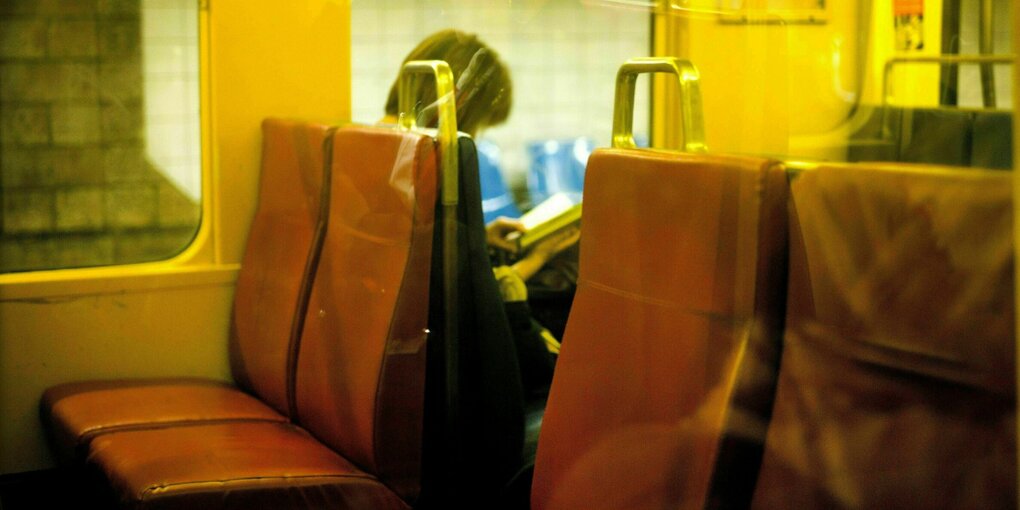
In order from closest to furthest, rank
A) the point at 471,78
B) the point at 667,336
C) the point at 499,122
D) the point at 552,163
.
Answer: the point at 667,336, the point at 471,78, the point at 499,122, the point at 552,163

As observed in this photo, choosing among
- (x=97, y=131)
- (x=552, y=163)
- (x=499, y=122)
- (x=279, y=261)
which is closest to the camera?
(x=499, y=122)

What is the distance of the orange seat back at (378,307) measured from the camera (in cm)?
232

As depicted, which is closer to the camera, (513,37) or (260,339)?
(260,339)

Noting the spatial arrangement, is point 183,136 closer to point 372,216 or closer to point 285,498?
point 372,216

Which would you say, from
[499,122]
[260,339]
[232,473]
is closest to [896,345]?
[232,473]

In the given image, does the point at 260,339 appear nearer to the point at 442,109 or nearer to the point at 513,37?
the point at 442,109

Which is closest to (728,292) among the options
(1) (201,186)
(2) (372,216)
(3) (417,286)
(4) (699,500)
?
(4) (699,500)

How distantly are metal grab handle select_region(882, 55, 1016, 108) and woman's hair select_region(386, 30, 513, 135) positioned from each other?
96cm

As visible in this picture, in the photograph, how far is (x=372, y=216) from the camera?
2471 mm

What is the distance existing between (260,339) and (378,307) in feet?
2.35

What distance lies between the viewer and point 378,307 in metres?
2.38

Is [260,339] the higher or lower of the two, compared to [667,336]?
lower

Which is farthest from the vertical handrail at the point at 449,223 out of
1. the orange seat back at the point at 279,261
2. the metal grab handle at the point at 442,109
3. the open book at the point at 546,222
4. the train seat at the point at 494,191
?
the open book at the point at 546,222

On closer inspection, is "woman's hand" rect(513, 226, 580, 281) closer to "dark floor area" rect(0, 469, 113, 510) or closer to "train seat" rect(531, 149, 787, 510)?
"train seat" rect(531, 149, 787, 510)
